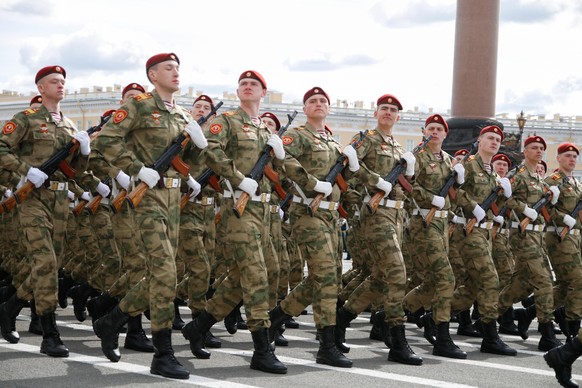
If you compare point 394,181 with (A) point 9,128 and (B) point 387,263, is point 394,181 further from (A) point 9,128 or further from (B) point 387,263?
(A) point 9,128

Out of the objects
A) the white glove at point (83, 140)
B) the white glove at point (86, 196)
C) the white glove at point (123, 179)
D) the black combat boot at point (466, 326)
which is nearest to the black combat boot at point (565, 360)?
the white glove at point (123, 179)

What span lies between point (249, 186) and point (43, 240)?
5.39 feet

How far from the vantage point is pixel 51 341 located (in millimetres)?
7766

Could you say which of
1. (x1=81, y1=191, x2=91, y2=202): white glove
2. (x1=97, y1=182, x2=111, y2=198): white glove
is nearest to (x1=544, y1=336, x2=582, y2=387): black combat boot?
(x1=97, y1=182, x2=111, y2=198): white glove

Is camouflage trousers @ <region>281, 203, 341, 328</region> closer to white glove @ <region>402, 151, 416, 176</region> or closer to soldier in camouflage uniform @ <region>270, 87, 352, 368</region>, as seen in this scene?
soldier in camouflage uniform @ <region>270, 87, 352, 368</region>

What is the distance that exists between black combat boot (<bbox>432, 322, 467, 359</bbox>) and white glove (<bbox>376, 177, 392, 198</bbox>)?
1285mm

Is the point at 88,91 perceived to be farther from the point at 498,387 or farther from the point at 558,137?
the point at 498,387

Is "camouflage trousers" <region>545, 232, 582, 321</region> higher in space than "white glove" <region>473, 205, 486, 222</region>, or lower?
lower

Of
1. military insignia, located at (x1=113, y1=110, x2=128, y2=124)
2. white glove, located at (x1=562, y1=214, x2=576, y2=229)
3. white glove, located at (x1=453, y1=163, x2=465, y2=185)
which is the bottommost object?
white glove, located at (x1=562, y1=214, x2=576, y2=229)

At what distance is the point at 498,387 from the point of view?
7.30 metres

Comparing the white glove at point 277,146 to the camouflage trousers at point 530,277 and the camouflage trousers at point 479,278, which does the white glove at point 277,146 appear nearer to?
the camouflage trousers at point 479,278

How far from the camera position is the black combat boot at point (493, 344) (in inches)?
371

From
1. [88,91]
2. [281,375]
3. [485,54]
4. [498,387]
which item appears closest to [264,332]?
[281,375]

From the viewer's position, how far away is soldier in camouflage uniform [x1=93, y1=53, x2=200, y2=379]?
7094mm
